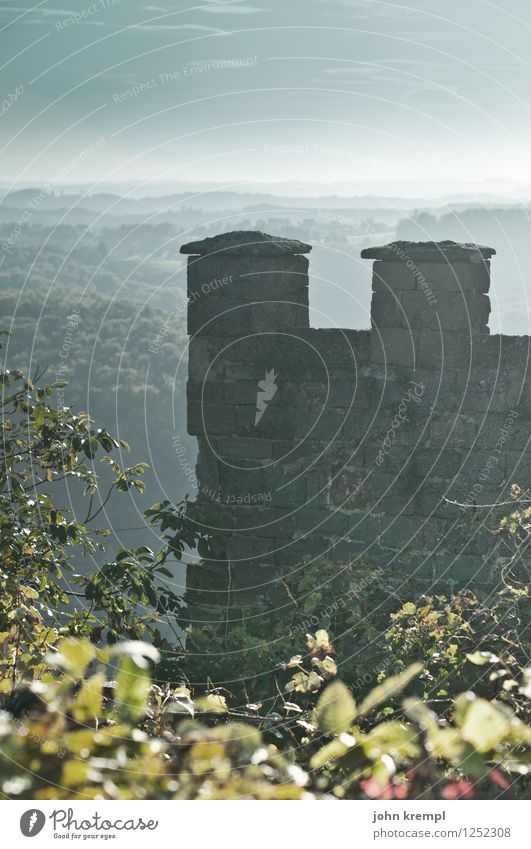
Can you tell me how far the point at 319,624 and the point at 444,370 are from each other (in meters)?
1.81

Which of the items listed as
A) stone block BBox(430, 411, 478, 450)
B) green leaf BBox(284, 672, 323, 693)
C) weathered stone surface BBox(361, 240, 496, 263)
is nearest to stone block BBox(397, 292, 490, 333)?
weathered stone surface BBox(361, 240, 496, 263)

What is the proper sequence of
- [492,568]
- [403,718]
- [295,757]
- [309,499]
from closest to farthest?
[295,757]
[403,718]
[492,568]
[309,499]

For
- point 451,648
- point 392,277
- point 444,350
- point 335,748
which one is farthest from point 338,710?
point 392,277

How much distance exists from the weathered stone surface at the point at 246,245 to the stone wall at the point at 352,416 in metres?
0.01

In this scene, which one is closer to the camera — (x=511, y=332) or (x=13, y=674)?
(x=13, y=674)

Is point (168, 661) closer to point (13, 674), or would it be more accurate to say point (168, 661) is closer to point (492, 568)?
point (13, 674)

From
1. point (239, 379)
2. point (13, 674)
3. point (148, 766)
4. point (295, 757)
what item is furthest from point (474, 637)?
point (239, 379)

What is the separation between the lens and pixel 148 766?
1.95 metres

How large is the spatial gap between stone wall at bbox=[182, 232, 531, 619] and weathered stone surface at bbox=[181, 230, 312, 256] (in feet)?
0.04

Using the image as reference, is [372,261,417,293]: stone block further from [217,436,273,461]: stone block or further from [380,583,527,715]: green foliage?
[380,583,527,715]: green foliage

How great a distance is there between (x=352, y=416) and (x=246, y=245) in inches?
44.5

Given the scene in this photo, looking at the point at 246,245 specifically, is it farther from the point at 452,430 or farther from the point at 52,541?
the point at 52,541

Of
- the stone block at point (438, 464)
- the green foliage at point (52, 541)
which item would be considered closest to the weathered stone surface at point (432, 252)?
the stone block at point (438, 464)

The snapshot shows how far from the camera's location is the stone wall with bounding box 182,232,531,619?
5.59m
